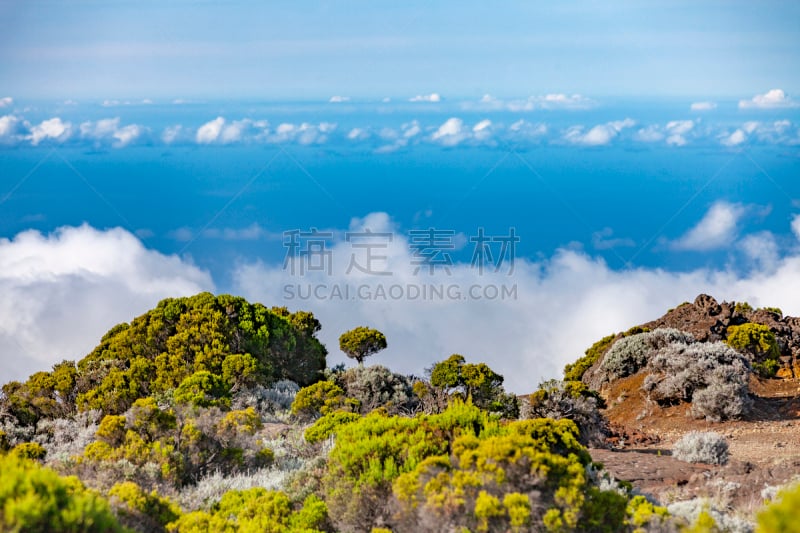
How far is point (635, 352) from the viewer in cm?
2306

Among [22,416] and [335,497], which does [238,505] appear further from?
[22,416]

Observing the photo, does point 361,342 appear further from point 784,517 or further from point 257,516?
point 784,517

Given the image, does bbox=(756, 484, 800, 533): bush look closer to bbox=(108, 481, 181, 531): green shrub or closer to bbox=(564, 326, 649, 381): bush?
bbox=(108, 481, 181, 531): green shrub

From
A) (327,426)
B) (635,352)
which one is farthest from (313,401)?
(635,352)

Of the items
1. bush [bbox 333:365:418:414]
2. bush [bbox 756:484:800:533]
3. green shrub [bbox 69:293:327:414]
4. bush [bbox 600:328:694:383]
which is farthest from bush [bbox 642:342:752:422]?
bush [bbox 756:484:800:533]

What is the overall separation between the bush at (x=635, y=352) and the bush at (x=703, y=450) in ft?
31.0

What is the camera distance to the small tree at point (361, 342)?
2227 centimetres

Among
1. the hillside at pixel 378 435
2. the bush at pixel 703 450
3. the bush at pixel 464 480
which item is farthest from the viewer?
the bush at pixel 703 450

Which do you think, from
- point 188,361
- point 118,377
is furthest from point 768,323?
point 118,377

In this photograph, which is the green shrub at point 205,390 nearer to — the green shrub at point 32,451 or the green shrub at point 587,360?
the green shrub at point 32,451

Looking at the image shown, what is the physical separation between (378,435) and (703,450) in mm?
6098

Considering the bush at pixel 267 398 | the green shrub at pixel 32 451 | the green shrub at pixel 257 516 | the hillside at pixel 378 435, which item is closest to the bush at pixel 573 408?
the hillside at pixel 378 435

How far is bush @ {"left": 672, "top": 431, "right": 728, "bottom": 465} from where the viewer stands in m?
12.7

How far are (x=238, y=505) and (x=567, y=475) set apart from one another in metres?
3.76
